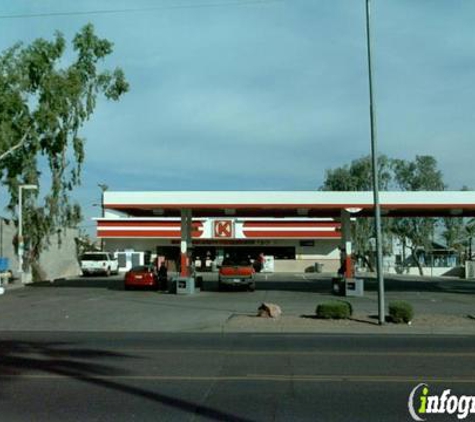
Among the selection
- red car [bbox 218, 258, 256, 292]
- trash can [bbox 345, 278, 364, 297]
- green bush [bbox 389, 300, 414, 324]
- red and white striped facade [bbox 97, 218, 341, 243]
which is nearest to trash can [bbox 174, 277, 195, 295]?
red car [bbox 218, 258, 256, 292]

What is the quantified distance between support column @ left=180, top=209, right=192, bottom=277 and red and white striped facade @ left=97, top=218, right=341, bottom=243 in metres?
24.2

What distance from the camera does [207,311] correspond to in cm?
2438

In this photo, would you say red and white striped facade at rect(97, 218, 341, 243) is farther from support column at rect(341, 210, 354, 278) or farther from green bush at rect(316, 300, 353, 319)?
green bush at rect(316, 300, 353, 319)

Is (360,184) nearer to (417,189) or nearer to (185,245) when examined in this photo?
(417,189)

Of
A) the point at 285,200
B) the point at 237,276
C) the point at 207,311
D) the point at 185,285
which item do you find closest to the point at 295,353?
the point at 207,311

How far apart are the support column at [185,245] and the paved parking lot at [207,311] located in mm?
1451

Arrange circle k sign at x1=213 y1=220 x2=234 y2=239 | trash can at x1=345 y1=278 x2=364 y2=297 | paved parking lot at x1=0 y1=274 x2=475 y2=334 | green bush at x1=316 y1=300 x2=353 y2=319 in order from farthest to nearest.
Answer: circle k sign at x1=213 y1=220 x2=234 y2=239, trash can at x1=345 y1=278 x2=364 y2=297, green bush at x1=316 y1=300 x2=353 y2=319, paved parking lot at x1=0 y1=274 x2=475 y2=334

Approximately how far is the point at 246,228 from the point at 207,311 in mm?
36936

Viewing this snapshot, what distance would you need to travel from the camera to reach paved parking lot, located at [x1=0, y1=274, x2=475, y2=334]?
63.8 ft

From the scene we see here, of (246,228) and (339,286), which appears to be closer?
(339,286)

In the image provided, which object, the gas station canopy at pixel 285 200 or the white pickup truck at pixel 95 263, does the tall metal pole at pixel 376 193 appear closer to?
the gas station canopy at pixel 285 200

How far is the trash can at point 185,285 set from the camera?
33938 millimetres

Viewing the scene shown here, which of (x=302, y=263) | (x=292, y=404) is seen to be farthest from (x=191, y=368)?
(x=302, y=263)

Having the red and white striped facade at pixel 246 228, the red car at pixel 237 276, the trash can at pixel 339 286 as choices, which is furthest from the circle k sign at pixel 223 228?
the trash can at pixel 339 286
